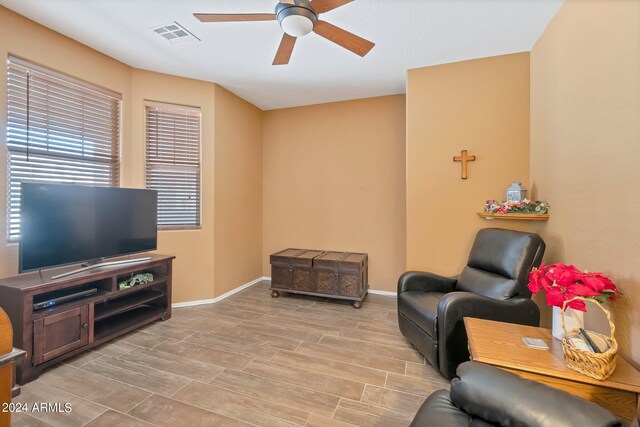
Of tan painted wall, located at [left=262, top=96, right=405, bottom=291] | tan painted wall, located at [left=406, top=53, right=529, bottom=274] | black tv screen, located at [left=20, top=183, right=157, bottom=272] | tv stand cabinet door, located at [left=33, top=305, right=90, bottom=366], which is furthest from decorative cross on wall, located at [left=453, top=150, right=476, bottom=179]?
tv stand cabinet door, located at [left=33, top=305, right=90, bottom=366]

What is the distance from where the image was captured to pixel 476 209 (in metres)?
2.92

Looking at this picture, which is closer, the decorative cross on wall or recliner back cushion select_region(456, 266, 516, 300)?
recliner back cushion select_region(456, 266, 516, 300)

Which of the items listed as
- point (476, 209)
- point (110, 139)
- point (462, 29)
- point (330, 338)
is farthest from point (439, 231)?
point (110, 139)

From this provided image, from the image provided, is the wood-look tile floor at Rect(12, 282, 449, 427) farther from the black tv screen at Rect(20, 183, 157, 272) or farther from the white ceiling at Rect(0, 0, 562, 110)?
the white ceiling at Rect(0, 0, 562, 110)

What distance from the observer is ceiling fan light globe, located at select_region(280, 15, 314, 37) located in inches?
67.1

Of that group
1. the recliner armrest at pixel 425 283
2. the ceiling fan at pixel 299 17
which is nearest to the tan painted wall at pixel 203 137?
the ceiling fan at pixel 299 17

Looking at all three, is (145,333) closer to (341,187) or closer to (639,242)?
(341,187)

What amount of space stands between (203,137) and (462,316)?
3.43 meters

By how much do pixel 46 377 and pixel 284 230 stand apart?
307cm

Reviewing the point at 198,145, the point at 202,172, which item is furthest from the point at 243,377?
the point at 198,145

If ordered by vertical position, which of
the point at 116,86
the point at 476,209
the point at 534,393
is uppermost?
the point at 116,86

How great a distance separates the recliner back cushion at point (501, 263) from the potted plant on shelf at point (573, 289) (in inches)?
21.5

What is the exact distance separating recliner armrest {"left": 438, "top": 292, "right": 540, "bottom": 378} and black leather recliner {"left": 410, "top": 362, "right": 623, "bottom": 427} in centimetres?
77

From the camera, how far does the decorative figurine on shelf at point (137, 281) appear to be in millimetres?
2682
